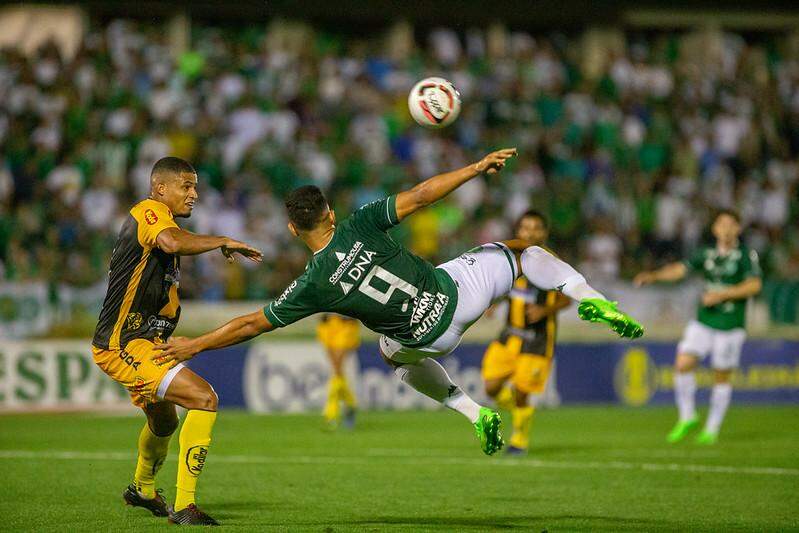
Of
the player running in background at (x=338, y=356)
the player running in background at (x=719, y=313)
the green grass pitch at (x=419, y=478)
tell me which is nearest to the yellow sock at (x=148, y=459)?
the green grass pitch at (x=419, y=478)

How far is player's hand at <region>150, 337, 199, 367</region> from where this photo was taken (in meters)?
8.12

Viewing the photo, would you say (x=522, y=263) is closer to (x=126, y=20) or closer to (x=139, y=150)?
(x=139, y=150)

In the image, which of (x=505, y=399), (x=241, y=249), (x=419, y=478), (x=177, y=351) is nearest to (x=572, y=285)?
(x=241, y=249)

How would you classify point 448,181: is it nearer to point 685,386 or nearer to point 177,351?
point 177,351

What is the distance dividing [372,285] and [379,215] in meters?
0.50

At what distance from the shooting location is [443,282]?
875 cm

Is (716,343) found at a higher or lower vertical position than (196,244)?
lower

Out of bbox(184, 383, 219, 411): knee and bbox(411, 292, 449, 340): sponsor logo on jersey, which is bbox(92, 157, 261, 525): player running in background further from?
bbox(411, 292, 449, 340): sponsor logo on jersey

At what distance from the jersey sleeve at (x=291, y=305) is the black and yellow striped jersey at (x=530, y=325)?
18.9 ft

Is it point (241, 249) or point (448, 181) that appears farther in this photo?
point (241, 249)

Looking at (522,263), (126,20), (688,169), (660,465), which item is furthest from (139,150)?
(522,263)

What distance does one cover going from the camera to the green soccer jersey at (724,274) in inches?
600

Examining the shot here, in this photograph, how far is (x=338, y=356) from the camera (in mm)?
16844

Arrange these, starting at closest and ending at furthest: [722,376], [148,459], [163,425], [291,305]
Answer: [291,305] → [163,425] → [148,459] → [722,376]
